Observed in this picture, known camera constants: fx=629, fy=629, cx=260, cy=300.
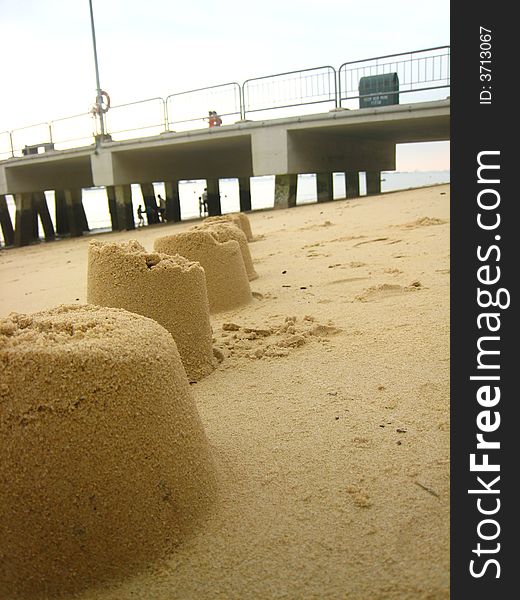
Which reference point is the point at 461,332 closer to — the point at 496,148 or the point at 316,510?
the point at 496,148

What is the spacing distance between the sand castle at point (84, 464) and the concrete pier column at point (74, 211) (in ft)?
79.9

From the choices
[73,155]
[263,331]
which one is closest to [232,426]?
[263,331]

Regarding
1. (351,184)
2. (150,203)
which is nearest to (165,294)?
(351,184)

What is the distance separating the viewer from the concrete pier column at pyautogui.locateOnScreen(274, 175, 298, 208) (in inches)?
588

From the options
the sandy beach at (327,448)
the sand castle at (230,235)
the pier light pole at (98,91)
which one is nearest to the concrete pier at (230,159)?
the pier light pole at (98,91)

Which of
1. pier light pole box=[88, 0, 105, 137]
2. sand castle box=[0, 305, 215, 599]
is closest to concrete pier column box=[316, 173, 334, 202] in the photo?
pier light pole box=[88, 0, 105, 137]

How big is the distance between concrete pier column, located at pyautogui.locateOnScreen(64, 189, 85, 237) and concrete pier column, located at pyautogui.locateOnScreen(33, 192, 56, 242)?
92 centimetres

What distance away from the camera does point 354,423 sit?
8.39 feet

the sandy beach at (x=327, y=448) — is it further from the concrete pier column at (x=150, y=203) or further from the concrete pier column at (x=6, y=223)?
the concrete pier column at (x=6, y=223)

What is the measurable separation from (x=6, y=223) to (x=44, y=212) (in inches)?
66.8

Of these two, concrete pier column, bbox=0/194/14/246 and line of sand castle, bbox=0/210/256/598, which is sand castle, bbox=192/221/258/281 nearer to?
line of sand castle, bbox=0/210/256/598

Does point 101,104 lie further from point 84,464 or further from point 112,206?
point 84,464

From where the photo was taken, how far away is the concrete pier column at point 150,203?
23.9 metres

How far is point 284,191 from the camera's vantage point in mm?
14984
